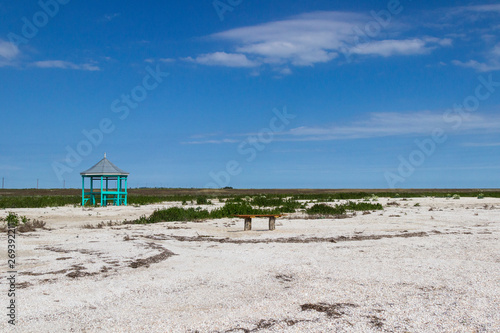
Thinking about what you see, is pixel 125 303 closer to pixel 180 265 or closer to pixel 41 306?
pixel 41 306

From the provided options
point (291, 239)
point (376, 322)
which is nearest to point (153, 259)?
point (291, 239)

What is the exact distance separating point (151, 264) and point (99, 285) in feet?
6.26

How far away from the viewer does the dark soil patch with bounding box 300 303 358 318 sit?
243 inches

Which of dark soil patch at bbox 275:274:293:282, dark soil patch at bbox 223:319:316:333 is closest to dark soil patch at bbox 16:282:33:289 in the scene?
dark soil patch at bbox 223:319:316:333

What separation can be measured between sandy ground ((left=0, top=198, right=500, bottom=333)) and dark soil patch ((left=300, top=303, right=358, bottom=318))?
0.01 m

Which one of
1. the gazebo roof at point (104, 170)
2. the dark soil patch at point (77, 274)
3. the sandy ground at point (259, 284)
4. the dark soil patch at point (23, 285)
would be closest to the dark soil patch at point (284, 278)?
the sandy ground at point (259, 284)

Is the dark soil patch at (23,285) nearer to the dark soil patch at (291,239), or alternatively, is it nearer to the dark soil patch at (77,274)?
the dark soil patch at (77,274)

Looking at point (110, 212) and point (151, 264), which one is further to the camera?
point (110, 212)

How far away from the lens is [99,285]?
7766mm

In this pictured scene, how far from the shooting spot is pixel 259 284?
Result: 7.87 metres

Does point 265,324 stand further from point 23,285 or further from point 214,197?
point 214,197

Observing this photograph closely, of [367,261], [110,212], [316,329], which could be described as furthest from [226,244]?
[110,212]

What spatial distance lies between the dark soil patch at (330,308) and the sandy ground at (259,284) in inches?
0.6

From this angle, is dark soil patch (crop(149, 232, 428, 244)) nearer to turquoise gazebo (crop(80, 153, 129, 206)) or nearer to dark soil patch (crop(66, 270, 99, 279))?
dark soil patch (crop(66, 270, 99, 279))
